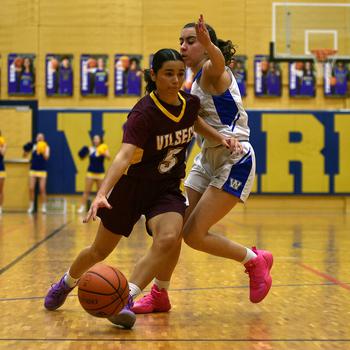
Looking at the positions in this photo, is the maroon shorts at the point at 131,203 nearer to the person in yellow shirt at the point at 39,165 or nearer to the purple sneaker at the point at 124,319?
the purple sneaker at the point at 124,319

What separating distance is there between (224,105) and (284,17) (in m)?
11.9

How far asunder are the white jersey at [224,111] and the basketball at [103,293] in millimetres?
1151

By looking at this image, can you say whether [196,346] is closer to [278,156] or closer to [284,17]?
[284,17]

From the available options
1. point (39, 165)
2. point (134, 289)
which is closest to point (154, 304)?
point (134, 289)

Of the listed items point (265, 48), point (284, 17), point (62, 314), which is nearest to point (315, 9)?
point (284, 17)

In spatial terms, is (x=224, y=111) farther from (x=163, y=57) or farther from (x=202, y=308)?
(x=202, y=308)

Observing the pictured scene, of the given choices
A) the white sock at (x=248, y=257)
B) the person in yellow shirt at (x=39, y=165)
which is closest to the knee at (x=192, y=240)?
the white sock at (x=248, y=257)

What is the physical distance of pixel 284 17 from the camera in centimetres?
1545

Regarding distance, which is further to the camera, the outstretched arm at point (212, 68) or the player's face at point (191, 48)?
the player's face at point (191, 48)

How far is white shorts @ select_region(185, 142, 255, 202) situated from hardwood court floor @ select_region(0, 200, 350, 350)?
774 mm

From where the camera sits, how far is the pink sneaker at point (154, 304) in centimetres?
411

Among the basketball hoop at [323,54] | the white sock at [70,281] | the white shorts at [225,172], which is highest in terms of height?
the basketball hoop at [323,54]

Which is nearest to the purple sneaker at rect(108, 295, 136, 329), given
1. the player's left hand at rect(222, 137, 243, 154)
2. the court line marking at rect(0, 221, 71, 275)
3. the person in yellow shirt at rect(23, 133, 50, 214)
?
the player's left hand at rect(222, 137, 243, 154)

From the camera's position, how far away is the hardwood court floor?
3.27 meters
